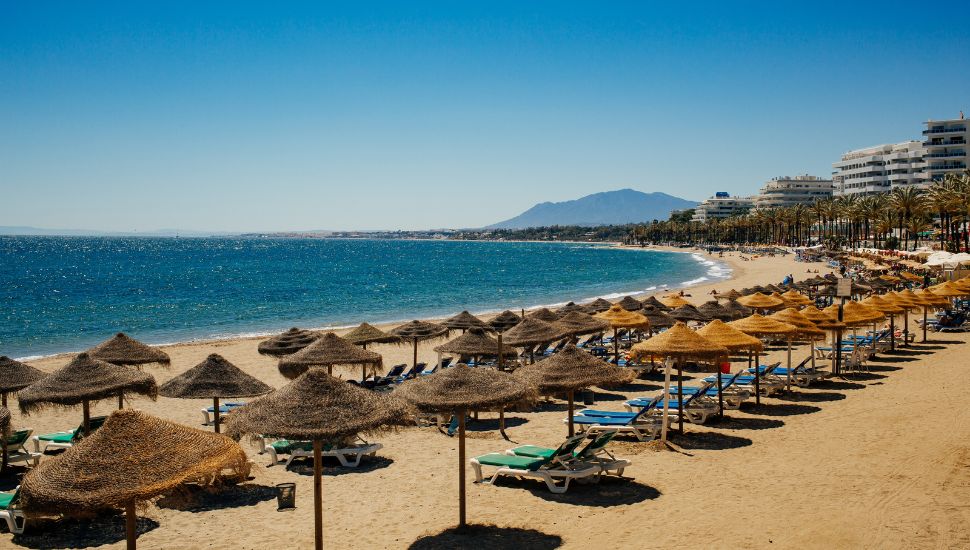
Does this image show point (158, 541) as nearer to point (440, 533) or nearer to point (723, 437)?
point (440, 533)

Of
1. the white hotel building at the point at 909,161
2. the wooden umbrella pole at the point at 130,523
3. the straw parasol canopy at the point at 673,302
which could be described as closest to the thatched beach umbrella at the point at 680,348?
the wooden umbrella pole at the point at 130,523

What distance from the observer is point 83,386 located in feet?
31.0

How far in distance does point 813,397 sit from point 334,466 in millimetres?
10436

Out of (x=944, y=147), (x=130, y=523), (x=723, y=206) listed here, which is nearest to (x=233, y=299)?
(x=130, y=523)

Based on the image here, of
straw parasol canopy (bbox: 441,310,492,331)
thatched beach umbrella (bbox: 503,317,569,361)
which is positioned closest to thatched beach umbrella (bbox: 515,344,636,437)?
thatched beach umbrella (bbox: 503,317,569,361)

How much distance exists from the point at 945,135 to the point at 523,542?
98.3 metres

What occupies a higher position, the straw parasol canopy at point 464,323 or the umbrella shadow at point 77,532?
the straw parasol canopy at point 464,323

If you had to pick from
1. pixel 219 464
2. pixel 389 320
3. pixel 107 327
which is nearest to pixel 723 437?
pixel 219 464

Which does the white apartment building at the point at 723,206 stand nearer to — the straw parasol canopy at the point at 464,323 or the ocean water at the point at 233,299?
the ocean water at the point at 233,299

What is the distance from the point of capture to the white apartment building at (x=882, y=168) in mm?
87125

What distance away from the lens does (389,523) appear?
25.2ft

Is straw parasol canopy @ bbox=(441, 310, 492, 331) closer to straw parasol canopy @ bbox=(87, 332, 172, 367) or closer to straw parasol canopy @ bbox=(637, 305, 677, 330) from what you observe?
straw parasol canopy @ bbox=(637, 305, 677, 330)

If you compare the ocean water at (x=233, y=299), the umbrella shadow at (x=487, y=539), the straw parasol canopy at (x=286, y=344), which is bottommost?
the ocean water at (x=233, y=299)

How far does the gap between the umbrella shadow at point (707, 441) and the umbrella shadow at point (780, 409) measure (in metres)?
2.09
